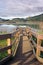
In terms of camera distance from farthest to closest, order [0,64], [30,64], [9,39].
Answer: [9,39] < [30,64] < [0,64]

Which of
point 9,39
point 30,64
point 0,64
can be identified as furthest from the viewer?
point 9,39

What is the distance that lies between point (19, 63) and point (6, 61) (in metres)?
0.46

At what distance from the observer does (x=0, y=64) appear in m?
5.56

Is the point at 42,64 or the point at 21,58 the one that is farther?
the point at 21,58

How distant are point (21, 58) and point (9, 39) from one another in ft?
2.95

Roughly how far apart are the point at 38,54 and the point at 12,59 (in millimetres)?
975

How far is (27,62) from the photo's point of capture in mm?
6148

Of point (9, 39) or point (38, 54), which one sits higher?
point (9, 39)

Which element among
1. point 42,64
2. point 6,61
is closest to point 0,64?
point 6,61

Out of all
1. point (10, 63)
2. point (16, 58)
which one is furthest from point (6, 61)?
point (16, 58)

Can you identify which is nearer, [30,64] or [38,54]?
[30,64]

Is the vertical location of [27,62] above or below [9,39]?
below

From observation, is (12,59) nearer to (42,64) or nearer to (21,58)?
Result: (21,58)

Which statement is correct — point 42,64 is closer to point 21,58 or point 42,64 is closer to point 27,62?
point 27,62
